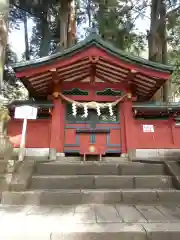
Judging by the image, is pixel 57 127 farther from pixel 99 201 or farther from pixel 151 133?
pixel 99 201

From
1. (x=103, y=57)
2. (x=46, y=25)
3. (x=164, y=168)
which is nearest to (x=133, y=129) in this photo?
(x=164, y=168)

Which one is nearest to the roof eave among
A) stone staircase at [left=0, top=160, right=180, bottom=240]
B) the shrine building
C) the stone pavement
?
the shrine building

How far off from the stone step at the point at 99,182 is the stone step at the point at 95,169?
1.65ft

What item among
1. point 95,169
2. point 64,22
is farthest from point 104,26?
point 95,169

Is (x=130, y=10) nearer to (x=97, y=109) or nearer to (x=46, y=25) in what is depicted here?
(x=46, y=25)

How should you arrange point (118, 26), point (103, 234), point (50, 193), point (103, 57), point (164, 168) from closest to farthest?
point (103, 234), point (50, 193), point (164, 168), point (103, 57), point (118, 26)

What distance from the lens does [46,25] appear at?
14.5 meters

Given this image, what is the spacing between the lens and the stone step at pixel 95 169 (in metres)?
5.86

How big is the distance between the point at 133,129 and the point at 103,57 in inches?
111

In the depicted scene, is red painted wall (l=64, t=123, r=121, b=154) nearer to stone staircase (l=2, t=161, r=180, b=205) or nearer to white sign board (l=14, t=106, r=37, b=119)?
white sign board (l=14, t=106, r=37, b=119)

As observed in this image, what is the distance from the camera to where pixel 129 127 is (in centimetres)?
789

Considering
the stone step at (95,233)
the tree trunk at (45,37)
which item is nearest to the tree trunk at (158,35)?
the tree trunk at (45,37)

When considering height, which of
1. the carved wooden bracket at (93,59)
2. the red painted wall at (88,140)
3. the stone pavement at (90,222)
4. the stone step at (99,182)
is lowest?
the stone pavement at (90,222)

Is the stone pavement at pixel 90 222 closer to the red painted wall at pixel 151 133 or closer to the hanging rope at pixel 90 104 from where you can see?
the red painted wall at pixel 151 133
